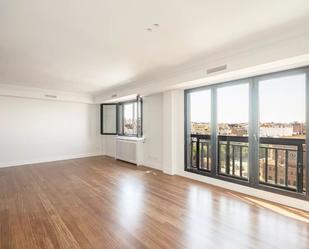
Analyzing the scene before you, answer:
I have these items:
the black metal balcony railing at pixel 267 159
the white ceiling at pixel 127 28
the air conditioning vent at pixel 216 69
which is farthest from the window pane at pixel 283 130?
the white ceiling at pixel 127 28

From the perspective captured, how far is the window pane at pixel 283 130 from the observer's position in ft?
9.87

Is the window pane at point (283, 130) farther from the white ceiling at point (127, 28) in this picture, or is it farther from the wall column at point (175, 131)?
the wall column at point (175, 131)

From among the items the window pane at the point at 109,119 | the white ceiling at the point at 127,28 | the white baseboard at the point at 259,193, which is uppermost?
the white ceiling at the point at 127,28

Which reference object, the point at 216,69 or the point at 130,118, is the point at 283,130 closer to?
the point at 216,69

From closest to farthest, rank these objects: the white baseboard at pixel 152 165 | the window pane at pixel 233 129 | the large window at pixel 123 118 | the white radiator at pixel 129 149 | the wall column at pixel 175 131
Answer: the window pane at pixel 233 129 < the wall column at pixel 175 131 < the white baseboard at pixel 152 165 < the white radiator at pixel 129 149 < the large window at pixel 123 118

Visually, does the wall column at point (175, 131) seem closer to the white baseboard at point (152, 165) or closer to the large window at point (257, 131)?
the large window at point (257, 131)

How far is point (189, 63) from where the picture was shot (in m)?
3.71

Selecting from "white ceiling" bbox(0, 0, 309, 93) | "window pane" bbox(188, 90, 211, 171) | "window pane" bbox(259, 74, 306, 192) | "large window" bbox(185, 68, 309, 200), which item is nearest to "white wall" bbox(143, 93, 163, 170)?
"window pane" bbox(188, 90, 211, 171)

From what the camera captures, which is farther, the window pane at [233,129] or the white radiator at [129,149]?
the white radiator at [129,149]

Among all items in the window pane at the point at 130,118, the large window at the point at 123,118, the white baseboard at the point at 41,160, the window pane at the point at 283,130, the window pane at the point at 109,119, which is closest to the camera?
the window pane at the point at 283,130

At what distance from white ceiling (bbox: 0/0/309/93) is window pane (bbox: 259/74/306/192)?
1.03 metres

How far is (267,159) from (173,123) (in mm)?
2169

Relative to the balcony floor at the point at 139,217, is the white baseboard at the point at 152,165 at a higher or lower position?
higher

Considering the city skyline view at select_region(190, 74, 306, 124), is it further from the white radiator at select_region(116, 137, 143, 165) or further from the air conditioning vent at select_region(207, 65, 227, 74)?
the white radiator at select_region(116, 137, 143, 165)
